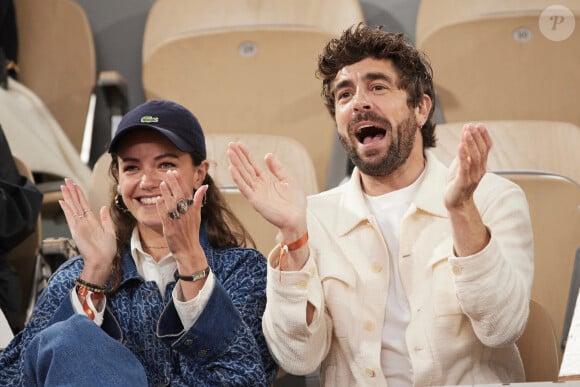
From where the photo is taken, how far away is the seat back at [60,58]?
3072 millimetres

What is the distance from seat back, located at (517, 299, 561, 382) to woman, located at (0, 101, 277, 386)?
43 cm

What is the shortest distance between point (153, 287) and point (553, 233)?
2.87 feet

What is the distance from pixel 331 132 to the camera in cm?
271

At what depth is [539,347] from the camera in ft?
5.35

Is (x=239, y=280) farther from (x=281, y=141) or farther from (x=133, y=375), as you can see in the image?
(x=281, y=141)

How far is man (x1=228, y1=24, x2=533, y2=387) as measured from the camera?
57.1 inches

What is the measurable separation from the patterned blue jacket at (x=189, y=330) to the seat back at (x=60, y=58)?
146cm

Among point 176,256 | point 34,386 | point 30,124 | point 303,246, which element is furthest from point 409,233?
point 30,124

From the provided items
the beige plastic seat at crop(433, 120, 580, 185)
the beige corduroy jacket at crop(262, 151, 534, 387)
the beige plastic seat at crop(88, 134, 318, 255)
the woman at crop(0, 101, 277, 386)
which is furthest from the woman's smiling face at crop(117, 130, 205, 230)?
the beige plastic seat at crop(433, 120, 580, 185)

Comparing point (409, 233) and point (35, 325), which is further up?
point (409, 233)

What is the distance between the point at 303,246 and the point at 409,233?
0.69 ft

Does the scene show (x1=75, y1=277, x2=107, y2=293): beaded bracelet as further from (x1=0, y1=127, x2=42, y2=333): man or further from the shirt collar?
(x1=0, y1=127, x2=42, y2=333): man

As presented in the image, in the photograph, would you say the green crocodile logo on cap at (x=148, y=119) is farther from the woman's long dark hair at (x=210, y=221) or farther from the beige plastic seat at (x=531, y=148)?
the beige plastic seat at (x=531, y=148)

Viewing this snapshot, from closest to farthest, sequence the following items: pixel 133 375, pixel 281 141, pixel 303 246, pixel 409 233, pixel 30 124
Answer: pixel 133 375 < pixel 303 246 < pixel 409 233 < pixel 281 141 < pixel 30 124
